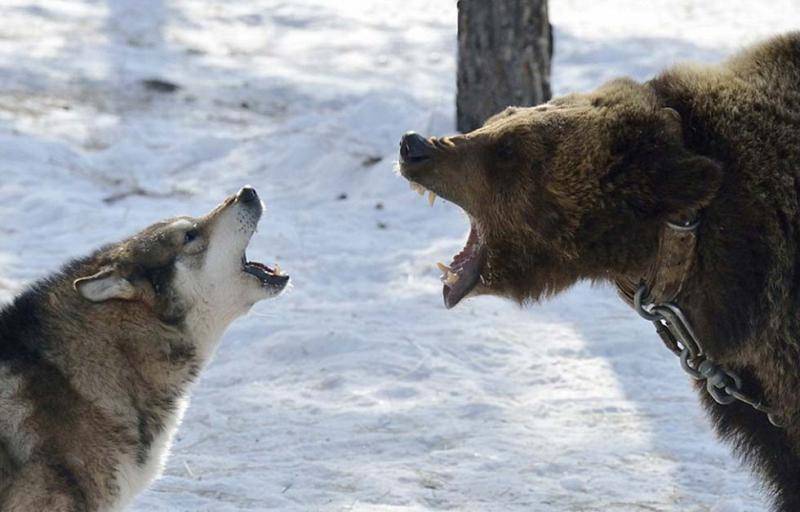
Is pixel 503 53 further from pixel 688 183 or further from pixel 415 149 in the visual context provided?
pixel 688 183

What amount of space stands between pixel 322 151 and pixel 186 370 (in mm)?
5466

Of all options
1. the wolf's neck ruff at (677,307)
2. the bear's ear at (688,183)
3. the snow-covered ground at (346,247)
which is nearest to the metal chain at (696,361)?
the wolf's neck ruff at (677,307)

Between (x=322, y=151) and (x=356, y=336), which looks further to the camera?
(x=322, y=151)

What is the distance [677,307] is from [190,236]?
219cm

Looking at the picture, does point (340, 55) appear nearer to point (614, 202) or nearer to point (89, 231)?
point (89, 231)

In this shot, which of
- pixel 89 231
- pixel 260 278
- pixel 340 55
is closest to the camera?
pixel 260 278

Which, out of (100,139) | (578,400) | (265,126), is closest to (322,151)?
(265,126)

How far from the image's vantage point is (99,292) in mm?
4812

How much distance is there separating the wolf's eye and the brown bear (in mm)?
1428

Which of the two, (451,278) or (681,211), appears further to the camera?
(451,278)

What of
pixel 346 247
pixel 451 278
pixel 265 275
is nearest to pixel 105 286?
pixel 265 275

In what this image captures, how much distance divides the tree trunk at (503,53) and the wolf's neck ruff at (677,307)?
5772mm

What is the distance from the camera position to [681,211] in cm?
362

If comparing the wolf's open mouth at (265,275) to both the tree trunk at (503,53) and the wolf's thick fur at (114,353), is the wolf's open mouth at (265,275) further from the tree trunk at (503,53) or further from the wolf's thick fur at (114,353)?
the tree trunk at (503,53)
